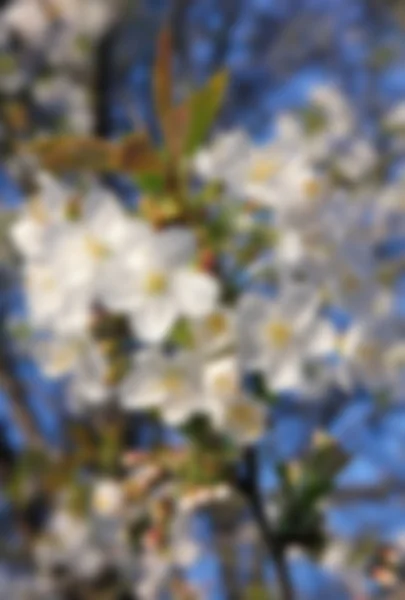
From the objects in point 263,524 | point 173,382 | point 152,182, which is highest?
point 152,182

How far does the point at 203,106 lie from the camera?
0.76 m

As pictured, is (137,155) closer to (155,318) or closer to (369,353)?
(155,318)

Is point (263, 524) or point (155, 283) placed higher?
point (155, 283)

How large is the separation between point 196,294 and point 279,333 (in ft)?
0.29

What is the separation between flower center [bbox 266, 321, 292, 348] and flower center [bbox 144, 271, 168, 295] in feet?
0.31

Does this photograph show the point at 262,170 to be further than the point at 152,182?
Yes

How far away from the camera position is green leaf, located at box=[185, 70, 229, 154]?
29.5 inches

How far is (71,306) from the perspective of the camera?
2.74ft

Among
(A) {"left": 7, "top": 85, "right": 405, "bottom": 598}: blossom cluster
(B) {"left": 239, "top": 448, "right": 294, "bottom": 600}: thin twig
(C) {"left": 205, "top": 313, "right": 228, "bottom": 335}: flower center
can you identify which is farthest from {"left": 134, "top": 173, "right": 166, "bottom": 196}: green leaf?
(B) {"left": 239, "top": 448, "right": 294, "bottom": 600}: thin twig

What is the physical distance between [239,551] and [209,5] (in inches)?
50.9

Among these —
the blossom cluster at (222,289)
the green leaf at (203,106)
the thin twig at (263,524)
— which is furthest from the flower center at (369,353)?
the green leaf at (203,106)

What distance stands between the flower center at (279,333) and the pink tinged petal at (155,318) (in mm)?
79

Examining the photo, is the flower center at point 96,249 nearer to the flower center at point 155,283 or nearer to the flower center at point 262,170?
the flower center at point 155,283

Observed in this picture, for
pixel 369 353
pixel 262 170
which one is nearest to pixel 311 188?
pixel 262 170
